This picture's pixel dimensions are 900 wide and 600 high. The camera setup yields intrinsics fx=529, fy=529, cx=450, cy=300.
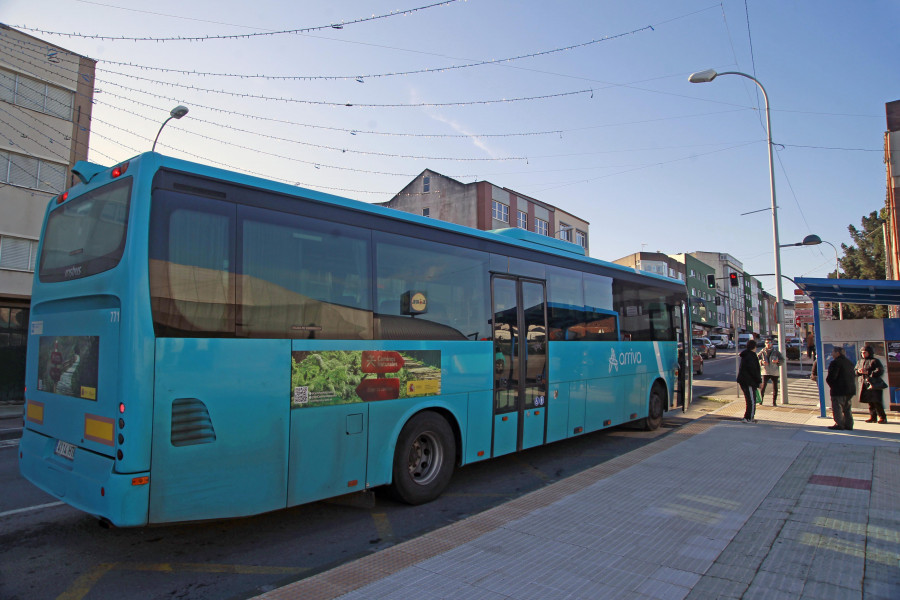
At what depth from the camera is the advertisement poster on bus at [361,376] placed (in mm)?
5027

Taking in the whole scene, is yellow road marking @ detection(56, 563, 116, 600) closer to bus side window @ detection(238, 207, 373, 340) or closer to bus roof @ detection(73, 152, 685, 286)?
bus side window @ detection(238, 207, 373, 340)

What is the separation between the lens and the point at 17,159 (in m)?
19.7

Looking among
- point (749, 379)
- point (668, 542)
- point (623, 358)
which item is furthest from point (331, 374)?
point (749, 379)

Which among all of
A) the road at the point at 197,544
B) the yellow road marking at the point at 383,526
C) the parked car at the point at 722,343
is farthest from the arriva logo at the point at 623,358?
the parked car at the point at 722,343

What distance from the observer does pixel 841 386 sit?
10766 mm

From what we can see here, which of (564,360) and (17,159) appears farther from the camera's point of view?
(17,159)

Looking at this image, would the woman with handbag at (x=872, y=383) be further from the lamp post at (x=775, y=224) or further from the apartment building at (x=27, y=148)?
the apartment building at (x=27, y=148)

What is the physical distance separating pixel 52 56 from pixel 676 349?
23.7 meters

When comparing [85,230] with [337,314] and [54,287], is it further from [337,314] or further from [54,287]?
[337,314]

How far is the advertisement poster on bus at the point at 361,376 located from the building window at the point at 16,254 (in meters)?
20.1

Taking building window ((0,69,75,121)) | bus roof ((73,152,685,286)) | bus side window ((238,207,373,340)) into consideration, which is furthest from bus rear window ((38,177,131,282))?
building window ((0,69,75,121))

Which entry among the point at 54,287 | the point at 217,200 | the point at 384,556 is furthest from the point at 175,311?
the point at 384,556

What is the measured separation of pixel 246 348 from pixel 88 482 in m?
1.61

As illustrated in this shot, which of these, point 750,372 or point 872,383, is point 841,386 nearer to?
point 872,383
